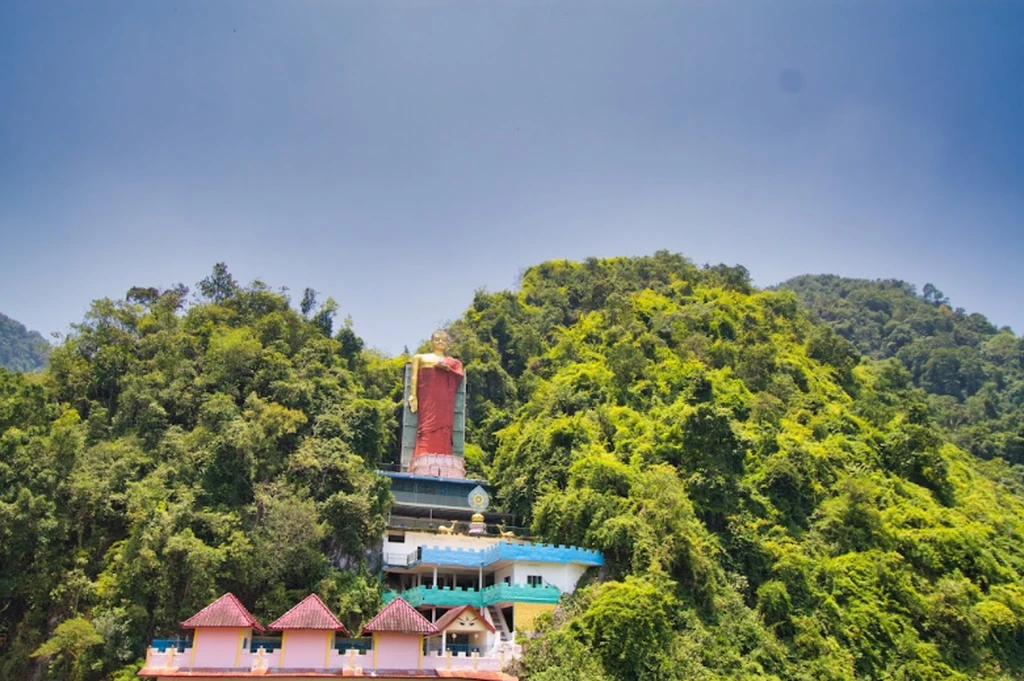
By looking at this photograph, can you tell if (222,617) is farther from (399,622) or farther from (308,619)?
(399,622)

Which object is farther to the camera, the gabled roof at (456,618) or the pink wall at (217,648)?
the gabled roof at (456,618)

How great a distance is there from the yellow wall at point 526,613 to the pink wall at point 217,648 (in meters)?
7.93

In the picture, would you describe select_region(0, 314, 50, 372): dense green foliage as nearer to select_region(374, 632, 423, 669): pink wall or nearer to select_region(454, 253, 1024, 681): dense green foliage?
select_region(454, 253, 1024, 681): dense green foliage

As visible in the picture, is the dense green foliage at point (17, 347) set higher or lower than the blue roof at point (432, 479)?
higher

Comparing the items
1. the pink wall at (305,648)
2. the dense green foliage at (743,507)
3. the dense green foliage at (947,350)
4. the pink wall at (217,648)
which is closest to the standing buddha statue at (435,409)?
the dense green foliage at (743,507)

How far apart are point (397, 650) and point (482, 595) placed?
567cm

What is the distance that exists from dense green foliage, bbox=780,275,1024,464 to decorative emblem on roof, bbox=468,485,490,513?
36042mm

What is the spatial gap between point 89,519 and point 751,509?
71.2ft

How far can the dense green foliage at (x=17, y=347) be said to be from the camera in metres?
129

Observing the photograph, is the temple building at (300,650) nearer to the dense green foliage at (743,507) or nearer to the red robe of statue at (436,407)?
the dense green foliage at (743,507)

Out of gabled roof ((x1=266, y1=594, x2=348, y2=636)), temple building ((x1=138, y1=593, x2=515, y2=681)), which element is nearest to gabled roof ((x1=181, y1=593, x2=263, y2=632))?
temple building ((x1=138, y1=593, x2=515, y2=681))

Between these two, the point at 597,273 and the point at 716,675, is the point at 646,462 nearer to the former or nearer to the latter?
the point at 716,675

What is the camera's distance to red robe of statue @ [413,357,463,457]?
36438mm

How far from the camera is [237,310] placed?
37.6 meters
